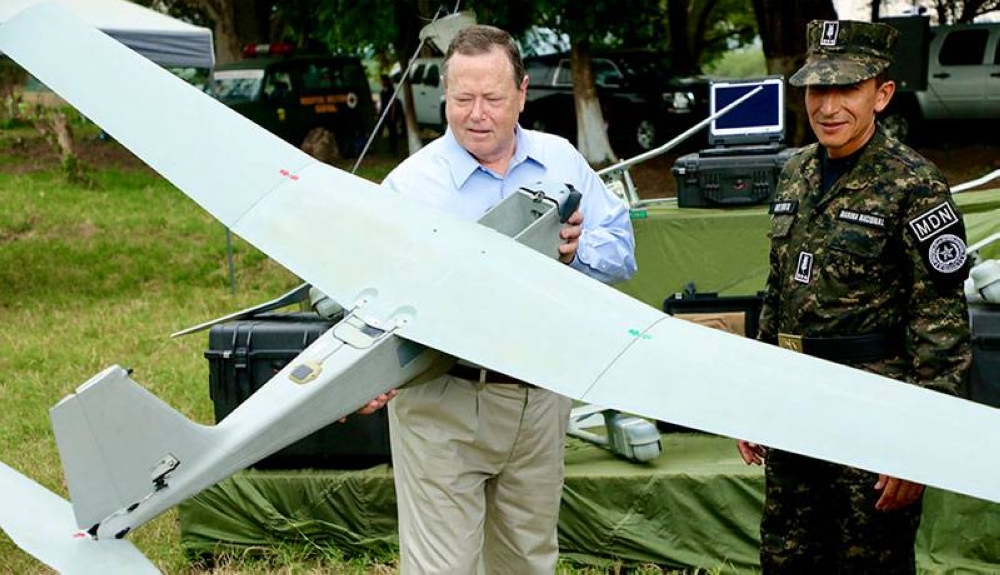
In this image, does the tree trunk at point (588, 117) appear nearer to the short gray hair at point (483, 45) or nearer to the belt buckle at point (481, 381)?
the short gray hair at point (483, 45)

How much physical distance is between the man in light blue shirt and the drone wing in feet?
0.71

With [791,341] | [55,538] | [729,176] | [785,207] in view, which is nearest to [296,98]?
[729,176]

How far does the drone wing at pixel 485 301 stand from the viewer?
2420 mm

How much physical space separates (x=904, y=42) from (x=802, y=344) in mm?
9979

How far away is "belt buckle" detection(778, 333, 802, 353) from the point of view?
334 centimetres

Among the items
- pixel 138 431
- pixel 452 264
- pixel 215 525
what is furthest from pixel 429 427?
pixel 215 525

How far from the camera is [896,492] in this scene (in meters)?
3.07

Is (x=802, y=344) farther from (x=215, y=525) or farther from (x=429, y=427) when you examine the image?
(x=215, y=525)

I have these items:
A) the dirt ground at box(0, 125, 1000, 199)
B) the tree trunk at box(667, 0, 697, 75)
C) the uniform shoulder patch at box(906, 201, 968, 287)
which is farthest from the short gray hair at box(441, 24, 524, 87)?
the tree trunk at box(667, 0, 697, 75)

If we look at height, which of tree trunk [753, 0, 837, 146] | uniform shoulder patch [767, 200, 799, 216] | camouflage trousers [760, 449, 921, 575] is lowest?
tree trunk [753, 0, 837, 146]

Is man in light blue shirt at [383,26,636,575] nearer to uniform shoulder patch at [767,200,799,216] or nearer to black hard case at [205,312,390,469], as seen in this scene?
uniform shoulder patch at [767,200,799,216]

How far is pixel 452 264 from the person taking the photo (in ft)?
10.2

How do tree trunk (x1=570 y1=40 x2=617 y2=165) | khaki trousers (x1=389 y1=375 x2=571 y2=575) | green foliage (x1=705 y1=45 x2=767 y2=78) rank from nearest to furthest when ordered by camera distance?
khaki trousers (x1=389 y1=375 x2=571 y2=575)
tree trunk (x1=570 y1=40 x2=617 y2=165)
green foliage (x1=705 y1=45 x2=767 y2=78)

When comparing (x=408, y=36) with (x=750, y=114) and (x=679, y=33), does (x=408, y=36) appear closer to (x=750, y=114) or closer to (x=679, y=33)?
(x=679, y=33)
